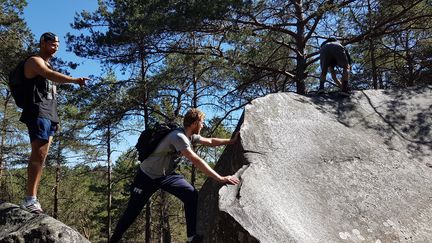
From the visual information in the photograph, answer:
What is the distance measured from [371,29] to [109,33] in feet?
24.0

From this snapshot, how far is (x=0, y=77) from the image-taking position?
577 inches

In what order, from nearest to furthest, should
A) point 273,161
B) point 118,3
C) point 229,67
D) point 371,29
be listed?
point 273,161 < point 371,29 < point 229,67 < point 118,3

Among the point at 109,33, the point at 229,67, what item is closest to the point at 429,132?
the point at 229,67

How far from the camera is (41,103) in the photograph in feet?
13.0

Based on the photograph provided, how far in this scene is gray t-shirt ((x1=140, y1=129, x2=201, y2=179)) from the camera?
3.85m

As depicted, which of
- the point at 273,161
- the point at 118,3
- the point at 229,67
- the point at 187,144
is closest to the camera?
the point at 187,144

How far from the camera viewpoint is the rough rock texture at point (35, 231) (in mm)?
3803

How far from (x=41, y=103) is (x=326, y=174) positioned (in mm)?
3075

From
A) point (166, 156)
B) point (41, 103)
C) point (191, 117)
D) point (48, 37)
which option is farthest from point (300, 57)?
point (41, 103)

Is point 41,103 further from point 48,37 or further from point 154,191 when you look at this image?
point 154,191

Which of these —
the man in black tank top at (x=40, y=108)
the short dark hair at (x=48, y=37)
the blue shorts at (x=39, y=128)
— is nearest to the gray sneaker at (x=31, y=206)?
the man in black tank top at (x=40, y=108)

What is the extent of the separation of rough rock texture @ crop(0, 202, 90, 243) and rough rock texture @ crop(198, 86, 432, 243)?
130 cm

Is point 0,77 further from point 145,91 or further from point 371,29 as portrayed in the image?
point 371,29

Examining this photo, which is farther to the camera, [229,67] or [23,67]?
[229,67]
